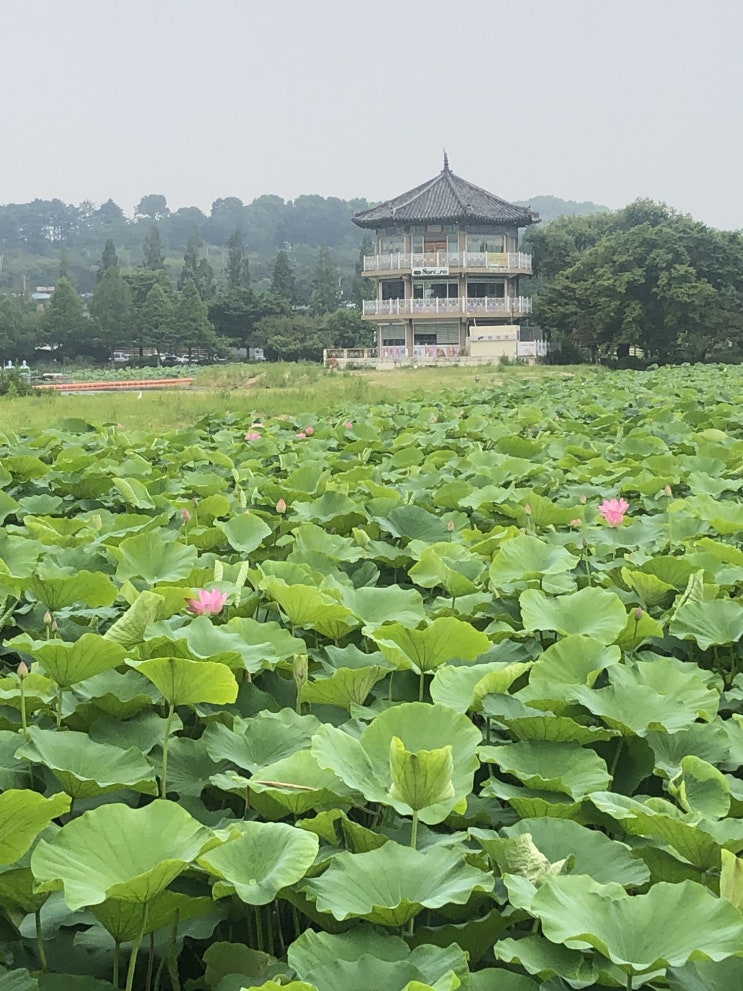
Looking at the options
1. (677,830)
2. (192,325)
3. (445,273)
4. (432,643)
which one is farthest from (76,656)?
(192,325)

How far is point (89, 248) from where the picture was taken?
10275 cm

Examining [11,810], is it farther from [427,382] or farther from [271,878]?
[427,382]

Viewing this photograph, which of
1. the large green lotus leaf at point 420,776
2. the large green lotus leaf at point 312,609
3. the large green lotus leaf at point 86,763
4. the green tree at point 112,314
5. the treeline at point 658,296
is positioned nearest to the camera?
the large green lotus leaf at point 420,776

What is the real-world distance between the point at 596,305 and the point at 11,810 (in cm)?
3008

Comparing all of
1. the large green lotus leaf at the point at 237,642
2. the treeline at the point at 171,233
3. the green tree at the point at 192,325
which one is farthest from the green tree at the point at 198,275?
the large green lotus leaf at the point at 237,642

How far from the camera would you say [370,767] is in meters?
0.98

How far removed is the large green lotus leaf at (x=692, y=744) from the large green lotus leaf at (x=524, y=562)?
1.87 ft

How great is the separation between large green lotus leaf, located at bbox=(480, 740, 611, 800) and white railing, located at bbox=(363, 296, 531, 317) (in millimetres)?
31154

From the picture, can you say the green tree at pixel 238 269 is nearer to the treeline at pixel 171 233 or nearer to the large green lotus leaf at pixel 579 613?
the treeline at pixel 171 233

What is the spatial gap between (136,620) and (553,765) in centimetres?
57

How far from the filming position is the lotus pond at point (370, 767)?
2.52 ft

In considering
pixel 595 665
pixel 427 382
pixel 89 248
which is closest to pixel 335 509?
pixel 595 665

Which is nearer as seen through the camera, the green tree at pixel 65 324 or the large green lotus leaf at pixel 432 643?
the large green lotus leaf at pixel 432 643

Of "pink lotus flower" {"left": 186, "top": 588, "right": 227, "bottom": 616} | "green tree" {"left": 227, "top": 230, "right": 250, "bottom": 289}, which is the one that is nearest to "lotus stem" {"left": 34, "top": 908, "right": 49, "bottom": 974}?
"pink lotus flower" {"left": 186, "top": 588, "right": 227, "bottom": 616}
